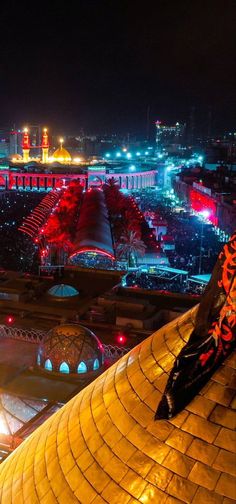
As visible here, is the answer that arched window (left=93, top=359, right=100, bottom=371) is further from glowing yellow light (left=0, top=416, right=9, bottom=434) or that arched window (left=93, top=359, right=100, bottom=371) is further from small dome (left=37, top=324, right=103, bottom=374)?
glowing yellow light (left=0, top=416, right=9, bottom=434)

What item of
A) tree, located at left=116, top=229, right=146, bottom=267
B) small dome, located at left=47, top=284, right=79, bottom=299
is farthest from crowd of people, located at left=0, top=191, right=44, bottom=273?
small dome, located at left=47, top=284, right=79, bottom=299

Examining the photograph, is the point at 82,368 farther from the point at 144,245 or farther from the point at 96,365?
the point at 144,245

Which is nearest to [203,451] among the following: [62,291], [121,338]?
[121,338]

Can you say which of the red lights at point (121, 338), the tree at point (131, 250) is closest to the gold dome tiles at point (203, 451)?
the red lights at point (121, 338)

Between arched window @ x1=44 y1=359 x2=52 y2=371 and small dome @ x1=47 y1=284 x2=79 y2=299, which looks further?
small dome @ x1=47 y1=284 x2=79 y2=299

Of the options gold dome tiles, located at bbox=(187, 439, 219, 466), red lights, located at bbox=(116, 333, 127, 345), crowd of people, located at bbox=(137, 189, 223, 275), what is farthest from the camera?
crowd of people, located at bbox=(137, 189, 223, 275)

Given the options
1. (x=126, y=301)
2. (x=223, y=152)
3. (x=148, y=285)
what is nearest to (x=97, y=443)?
(x=126, y=301)
